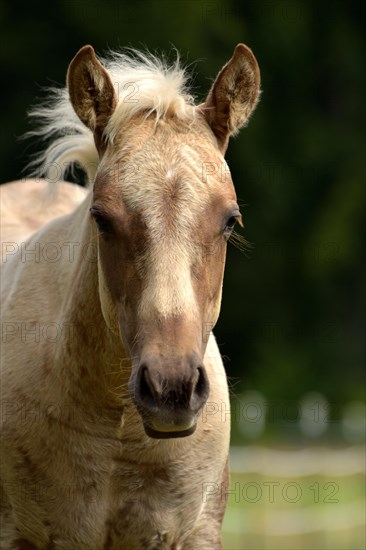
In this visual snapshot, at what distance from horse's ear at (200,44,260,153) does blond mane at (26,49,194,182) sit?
108mm

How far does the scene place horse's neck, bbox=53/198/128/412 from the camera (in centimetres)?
497

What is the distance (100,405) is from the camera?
5.04 m

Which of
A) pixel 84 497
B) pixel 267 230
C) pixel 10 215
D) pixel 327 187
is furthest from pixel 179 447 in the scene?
pixel 327 187

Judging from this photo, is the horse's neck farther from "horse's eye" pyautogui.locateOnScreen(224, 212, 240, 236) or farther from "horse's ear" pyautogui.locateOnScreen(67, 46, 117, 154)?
"horse's eye" pyautogui.locateOnScreen(224, 212, 240, 236)

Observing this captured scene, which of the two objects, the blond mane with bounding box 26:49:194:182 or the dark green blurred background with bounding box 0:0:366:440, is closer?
the blond mane with bounding box 26:49:194:182

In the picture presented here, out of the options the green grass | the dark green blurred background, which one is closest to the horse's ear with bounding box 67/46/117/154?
the green grass

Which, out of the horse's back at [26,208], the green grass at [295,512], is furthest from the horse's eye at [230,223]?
the green grass at [295,512]

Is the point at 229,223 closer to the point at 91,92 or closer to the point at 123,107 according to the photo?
the point at 123,107

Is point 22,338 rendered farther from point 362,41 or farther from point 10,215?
point 362,41

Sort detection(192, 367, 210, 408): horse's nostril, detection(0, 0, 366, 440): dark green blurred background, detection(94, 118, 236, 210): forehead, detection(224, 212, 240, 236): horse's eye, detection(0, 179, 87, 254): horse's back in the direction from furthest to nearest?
detection(0, 0, 366, 440): dark green blurred background < detection(0, 179, 87, 254): horse's back < detection(224, 212, 240, 236): horse's eye < detection(94, 118, 236, 210): forehead < detection(192, 367, 210, 408): horse's nostril

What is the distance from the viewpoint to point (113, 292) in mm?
4688

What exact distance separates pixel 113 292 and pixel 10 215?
99.4 inches

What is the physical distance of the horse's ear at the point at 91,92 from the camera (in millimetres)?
4879

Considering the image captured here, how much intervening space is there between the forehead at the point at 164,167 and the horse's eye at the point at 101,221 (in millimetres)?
73
